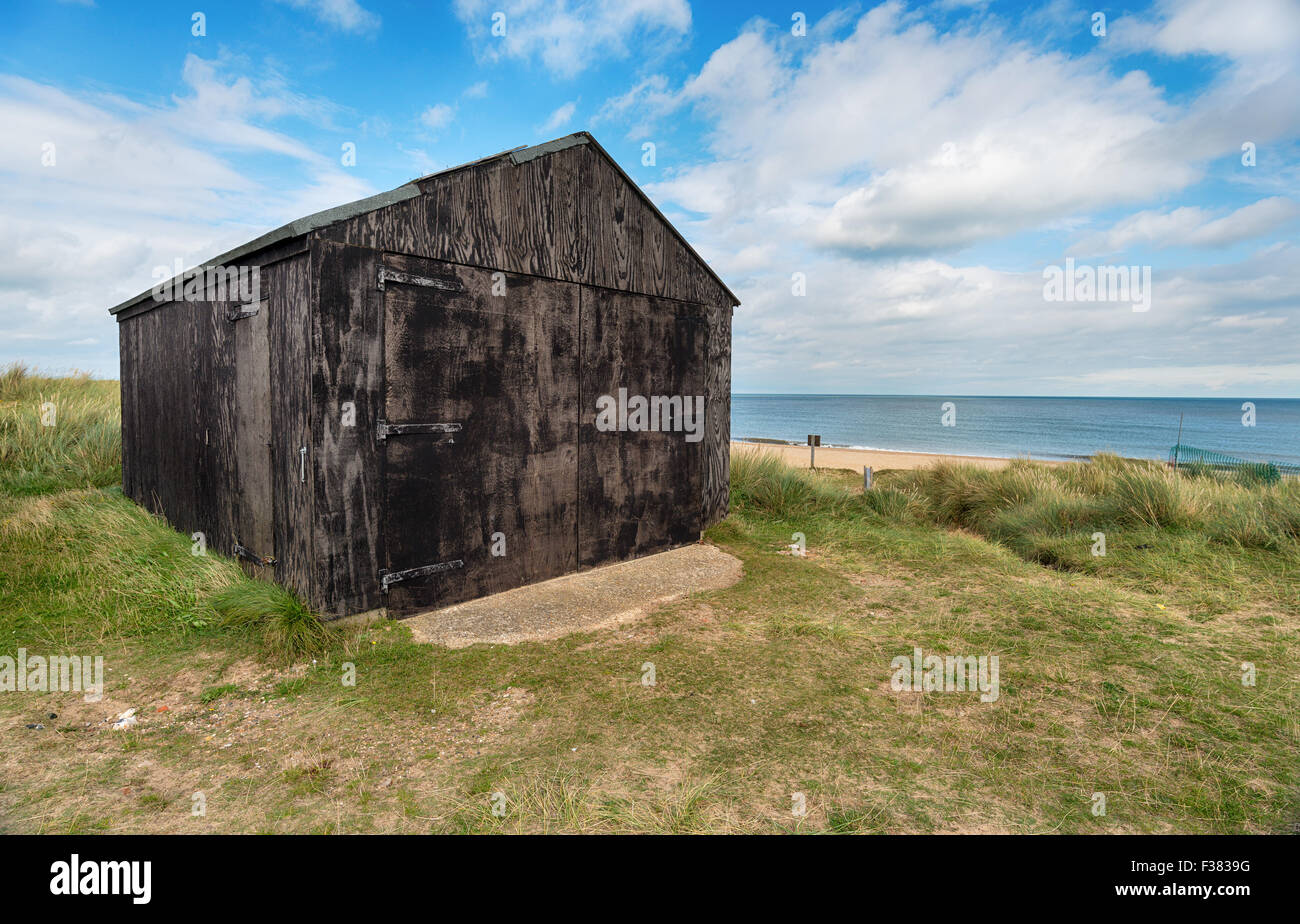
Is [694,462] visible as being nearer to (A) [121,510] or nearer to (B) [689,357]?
(B) [689,357]

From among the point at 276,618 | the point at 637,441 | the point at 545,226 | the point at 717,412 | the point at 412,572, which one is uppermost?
the point at 545,226

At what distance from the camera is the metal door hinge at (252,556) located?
208 inches

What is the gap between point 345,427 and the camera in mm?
4812

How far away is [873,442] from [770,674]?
39.6 metres

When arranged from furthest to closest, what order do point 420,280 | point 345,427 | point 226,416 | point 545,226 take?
point 545,226 < point 226,416 < point 420,280 < point 345,427

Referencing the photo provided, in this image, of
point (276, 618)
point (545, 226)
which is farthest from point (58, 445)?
point (545, 226)

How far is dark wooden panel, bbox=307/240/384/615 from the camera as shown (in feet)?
15.3

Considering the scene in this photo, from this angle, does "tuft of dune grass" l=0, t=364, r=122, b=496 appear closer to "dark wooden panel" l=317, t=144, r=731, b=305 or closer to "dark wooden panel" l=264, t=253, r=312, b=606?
"dark wooden panel" l=264, t=253, r=312, b=606

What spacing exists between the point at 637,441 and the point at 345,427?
129 inches

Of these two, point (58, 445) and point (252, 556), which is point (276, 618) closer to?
point (252, 556)

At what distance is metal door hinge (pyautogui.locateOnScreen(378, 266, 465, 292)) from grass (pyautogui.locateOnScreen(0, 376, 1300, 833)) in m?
2.54

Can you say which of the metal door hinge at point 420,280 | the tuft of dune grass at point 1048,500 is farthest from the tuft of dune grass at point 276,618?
the tuft of dune grass at point 1048,500

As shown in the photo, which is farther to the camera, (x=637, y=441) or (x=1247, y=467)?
(x=1247, y=467)

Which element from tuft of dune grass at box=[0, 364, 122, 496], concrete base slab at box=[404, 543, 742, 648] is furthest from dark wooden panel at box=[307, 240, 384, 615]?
tuft of dune grass at box=[0, 364, 122, 496]
